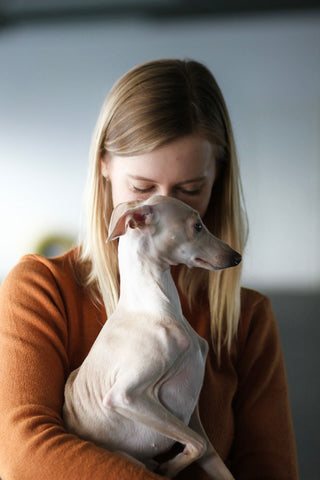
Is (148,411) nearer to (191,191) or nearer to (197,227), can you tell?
(197,227)

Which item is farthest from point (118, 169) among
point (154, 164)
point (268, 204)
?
point (268, 204)

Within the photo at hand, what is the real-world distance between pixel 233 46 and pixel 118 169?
1.35 m

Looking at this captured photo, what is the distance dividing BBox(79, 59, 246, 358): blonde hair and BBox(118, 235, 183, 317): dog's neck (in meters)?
0.20

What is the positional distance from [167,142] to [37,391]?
0.46 meters

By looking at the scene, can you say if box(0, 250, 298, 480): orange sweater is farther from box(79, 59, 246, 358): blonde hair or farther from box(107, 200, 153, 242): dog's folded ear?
box(107, 200, 153, 242): dog's folded ear

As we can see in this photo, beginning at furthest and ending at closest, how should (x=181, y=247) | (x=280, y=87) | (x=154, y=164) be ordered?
(x=280, y=87) < (x=154, y=164) < (x=181, y=247)

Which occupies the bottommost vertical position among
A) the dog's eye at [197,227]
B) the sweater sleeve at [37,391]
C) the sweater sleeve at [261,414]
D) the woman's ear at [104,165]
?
the sweater sleeve at [261,414]

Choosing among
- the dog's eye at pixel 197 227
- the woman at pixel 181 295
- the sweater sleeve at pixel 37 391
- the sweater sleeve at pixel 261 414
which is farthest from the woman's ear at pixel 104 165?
the sweater sleeve at pixel 261 414

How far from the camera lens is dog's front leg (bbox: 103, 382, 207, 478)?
2.01 feet

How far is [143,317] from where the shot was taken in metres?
0.67

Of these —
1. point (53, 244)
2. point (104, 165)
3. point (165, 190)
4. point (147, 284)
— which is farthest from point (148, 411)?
point (53, 244)

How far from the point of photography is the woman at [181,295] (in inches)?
29.6

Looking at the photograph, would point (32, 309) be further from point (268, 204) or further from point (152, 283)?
point (268, 204)

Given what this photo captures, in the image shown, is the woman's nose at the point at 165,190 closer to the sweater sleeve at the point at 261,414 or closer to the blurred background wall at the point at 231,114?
the sweater sleeve at the point at 261,414
